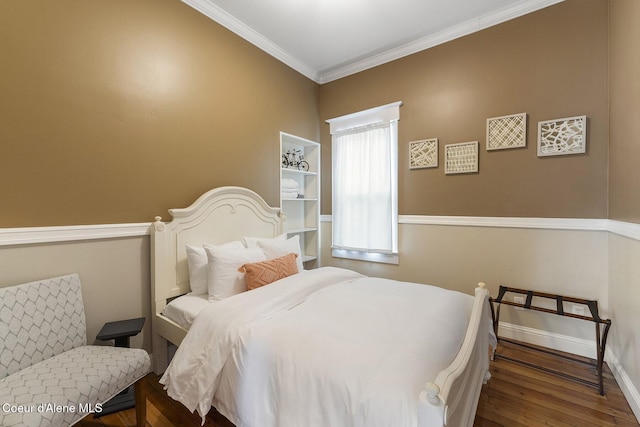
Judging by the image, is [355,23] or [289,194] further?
[289,194]

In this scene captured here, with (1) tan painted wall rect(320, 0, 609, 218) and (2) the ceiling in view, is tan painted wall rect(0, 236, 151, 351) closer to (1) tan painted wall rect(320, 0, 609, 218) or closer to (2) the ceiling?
(2) the ceiling

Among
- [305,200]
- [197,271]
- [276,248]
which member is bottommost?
[197,271]

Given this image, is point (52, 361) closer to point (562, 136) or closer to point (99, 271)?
point (99, 271)

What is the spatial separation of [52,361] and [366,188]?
9.77ft

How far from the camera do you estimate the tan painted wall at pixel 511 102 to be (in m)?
2.18

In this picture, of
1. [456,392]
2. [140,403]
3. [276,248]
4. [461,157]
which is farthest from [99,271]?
[461,157]

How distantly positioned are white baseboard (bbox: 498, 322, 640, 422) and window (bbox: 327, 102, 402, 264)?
1285 mm

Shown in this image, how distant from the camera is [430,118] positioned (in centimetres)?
293

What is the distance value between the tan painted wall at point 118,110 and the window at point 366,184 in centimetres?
116

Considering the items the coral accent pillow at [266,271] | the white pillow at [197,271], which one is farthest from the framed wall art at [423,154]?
the white pillow at [197,271]

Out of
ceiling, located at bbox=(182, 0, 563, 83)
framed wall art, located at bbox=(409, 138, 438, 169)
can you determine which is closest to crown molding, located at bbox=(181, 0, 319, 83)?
ceiling, located at bbox=(182, 0, 563, 83)

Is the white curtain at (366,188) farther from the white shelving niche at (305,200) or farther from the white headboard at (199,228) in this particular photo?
the white headboard at (199,228)

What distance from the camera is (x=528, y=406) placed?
67.3 inches

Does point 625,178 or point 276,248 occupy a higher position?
Answer: point 625,178
